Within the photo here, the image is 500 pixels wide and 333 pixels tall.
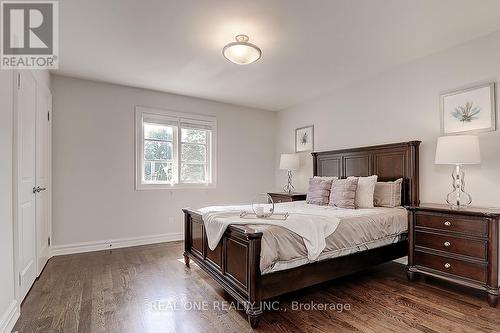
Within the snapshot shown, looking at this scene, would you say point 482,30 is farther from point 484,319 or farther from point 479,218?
point 484,319

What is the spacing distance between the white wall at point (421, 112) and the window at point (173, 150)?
2163mm

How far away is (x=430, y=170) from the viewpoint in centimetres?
329

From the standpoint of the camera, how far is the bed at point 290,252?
2076 mm

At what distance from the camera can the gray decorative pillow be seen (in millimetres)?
3369

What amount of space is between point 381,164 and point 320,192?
37.5 inches

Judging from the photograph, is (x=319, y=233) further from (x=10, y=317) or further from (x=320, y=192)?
(x=10, y=317)

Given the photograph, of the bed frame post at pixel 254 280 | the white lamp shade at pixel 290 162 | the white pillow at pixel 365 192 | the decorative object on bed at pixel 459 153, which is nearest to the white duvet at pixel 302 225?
the bed frame post at pixel 254 280

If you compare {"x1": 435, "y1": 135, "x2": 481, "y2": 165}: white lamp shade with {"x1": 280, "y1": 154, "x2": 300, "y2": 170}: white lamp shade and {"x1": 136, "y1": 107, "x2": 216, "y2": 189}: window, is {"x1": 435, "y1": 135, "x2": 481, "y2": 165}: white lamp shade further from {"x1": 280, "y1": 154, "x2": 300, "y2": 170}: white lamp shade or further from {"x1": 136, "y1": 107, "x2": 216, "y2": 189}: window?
{"x1": 136, "y1": 107, "x2": 216, "y2": 189}: window

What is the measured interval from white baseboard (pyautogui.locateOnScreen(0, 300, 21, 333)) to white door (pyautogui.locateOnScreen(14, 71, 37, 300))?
0.74 ft

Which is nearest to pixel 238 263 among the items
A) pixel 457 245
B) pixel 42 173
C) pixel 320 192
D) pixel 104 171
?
pixel 320 192

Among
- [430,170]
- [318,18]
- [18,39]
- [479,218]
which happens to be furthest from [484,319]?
[18,39]

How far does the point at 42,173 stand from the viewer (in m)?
3.29

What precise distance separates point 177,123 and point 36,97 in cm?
211

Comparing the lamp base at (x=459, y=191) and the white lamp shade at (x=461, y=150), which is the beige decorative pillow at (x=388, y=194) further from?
the white lamp shade at (x=461, y=150)
